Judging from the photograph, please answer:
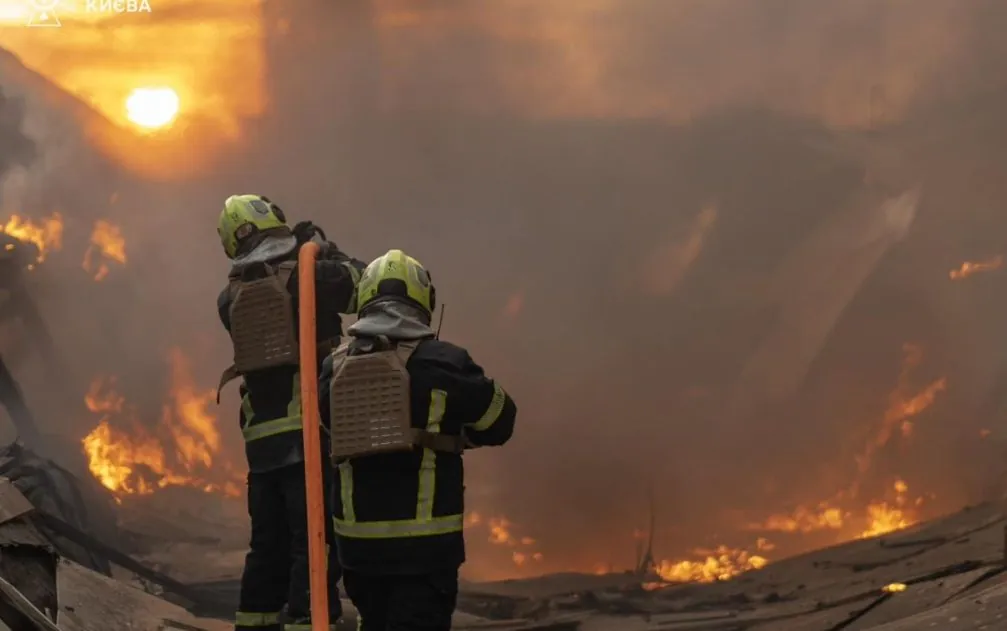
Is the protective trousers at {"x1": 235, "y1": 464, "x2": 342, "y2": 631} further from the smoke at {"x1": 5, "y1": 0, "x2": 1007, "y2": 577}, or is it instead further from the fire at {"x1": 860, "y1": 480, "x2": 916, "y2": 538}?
the fire at {"x1": 860, "y1": 480, "x2": 916, "y2": 538}

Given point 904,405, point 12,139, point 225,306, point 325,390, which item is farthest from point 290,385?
point 12,139

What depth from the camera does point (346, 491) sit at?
3.35 m

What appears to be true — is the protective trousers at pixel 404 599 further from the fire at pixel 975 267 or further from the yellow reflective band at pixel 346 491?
the fire at pixel 975 267

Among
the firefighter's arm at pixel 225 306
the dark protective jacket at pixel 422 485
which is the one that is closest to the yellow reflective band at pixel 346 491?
the dark protective jacket at pixel 422 485

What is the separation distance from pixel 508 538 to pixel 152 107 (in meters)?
4.91

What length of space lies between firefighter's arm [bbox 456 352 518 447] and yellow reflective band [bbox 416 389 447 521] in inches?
2.8

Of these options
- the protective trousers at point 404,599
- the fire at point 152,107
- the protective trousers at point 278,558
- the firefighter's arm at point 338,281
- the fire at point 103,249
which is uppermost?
the fire at point 152,107

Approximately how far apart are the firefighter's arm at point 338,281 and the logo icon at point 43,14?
6.22 meters

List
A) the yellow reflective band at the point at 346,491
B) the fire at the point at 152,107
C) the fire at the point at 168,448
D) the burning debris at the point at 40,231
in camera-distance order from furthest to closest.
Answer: the burning debris at the point at 40,231, the fire at the point at 168,448, the fire at the point at 152,107, the yellow reflective band at the point at 346,491

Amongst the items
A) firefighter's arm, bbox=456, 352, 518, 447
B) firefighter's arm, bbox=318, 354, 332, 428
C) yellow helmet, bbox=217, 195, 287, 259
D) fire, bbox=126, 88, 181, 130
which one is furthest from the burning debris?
firefighter's arm, bbox=456, 352, 518, 447

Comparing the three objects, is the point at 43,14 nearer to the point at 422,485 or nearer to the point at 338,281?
the point at 338,281

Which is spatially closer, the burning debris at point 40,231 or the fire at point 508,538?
the fire at point 508,538

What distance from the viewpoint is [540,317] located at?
8031 mm

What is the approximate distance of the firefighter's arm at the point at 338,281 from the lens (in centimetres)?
422
